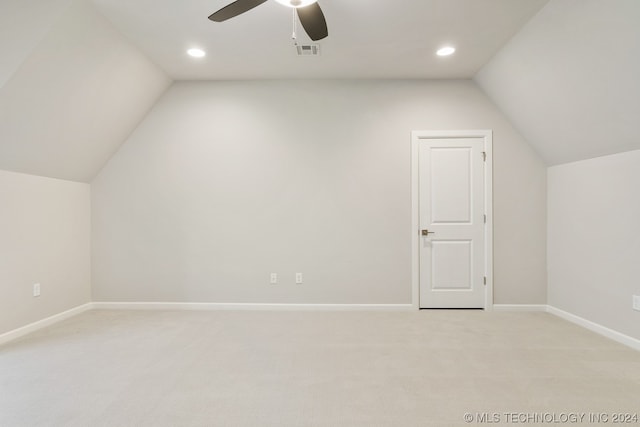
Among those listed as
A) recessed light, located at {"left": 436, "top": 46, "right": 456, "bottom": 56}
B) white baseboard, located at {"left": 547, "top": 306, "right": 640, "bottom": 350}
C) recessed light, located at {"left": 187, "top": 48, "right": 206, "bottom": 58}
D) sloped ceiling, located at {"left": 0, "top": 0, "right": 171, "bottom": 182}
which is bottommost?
white baseboard, located at {"left": 547, "top": 306, "right": 640, "bottom": 350}

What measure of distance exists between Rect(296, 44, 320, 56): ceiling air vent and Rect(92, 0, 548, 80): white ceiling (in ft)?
Result: 0.25

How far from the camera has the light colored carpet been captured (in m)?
1.93

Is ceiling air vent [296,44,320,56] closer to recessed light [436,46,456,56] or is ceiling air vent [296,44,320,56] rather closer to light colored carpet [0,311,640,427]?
recessed light [436,46,456,56]

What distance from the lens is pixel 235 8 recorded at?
6.61ft

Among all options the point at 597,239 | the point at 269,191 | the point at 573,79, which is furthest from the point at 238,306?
the point at 573,79

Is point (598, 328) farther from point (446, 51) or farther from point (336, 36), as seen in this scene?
point (336, 36)

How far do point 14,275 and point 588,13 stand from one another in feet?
16.8

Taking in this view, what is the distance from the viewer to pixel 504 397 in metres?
2.07

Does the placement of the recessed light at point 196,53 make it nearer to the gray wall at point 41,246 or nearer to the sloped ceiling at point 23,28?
the sloped ceiling at point 23,28

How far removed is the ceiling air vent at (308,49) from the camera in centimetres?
314

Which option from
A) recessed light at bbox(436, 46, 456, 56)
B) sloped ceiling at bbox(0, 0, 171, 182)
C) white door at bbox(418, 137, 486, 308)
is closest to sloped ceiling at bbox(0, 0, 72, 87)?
sloped ceiling at bbox(0, 0, 171, 182)

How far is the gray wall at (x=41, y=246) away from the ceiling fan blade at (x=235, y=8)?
2.54 metres

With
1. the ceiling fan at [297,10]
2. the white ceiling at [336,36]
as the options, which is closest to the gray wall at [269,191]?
the white ceiling at [336,36]

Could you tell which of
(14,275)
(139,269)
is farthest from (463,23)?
(14,275)
